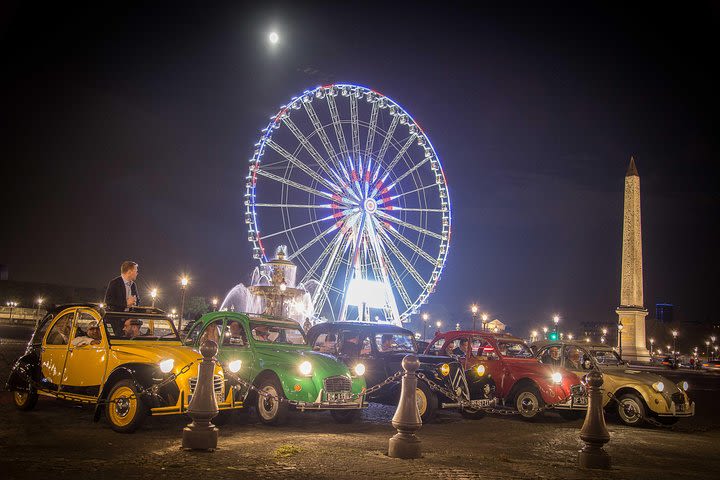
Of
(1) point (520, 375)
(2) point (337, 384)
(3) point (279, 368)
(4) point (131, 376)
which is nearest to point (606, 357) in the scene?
(1) point (520, 375)

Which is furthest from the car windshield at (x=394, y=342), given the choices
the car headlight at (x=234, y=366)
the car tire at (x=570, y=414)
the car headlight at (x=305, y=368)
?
the car tire at (x=570, y=414)

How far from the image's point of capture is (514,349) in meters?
15.1

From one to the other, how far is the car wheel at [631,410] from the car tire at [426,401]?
438 cm

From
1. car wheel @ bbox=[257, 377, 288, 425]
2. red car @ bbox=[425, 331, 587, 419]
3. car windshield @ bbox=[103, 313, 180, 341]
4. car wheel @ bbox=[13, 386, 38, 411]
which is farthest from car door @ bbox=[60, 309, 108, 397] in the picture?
red car @ bbox=[425, 331, 587, 419]

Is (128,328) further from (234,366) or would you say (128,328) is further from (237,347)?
(237,347)

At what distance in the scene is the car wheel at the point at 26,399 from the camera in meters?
10.7

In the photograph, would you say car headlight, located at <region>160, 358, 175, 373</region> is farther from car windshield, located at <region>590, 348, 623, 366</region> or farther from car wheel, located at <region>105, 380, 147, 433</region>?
car windshield, located at <region>590, 348, 623, 366</region>

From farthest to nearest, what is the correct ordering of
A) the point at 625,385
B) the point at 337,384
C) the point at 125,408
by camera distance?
the point at 625,385 < the point at 337,384 < the point at 125,408

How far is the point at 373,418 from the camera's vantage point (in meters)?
13.1

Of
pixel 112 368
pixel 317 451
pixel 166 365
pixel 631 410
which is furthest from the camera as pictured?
pixel 631 410

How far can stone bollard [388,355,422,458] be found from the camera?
8312mm

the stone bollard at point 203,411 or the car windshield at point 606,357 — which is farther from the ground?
the car windshield at point 606,357

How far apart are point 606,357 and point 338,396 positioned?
7.42m

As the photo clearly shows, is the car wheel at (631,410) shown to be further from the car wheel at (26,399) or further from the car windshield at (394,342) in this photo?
the car wheel at (26,399)
